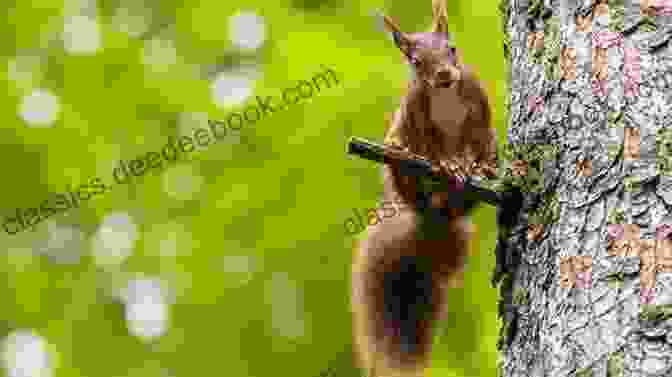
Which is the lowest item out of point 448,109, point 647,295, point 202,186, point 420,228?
point 202,186

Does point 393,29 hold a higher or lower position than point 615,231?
higher

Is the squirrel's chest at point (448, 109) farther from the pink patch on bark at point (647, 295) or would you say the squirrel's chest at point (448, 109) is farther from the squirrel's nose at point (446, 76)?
the pink patch on bark at point (647, 295)

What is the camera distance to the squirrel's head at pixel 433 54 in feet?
9.23

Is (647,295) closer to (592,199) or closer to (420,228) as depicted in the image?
(592,199)

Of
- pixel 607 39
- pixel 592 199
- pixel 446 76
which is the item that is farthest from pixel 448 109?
pixel 592 199

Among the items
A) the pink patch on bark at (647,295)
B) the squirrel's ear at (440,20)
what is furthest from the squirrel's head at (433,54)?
the pink patch on bark at (647,295)

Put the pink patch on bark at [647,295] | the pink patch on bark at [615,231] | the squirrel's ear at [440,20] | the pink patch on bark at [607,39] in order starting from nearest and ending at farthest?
1. the pink patch on bark at [647,295]
2. the pink patch on bark at [615,231]
3. the pink patch on bark at [607,39]
4. the squirrel's ear at [440,20]

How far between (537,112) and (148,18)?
298cm

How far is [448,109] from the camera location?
2.90 metres

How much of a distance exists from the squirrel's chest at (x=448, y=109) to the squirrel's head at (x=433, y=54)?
5 centimetres

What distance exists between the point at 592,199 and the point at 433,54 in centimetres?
111

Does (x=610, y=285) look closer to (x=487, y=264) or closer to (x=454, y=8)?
(x=487, y=264)

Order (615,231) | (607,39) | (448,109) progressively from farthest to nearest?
(448,109), (607,39), (615,231)

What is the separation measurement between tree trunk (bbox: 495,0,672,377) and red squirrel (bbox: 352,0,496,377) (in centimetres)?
59
